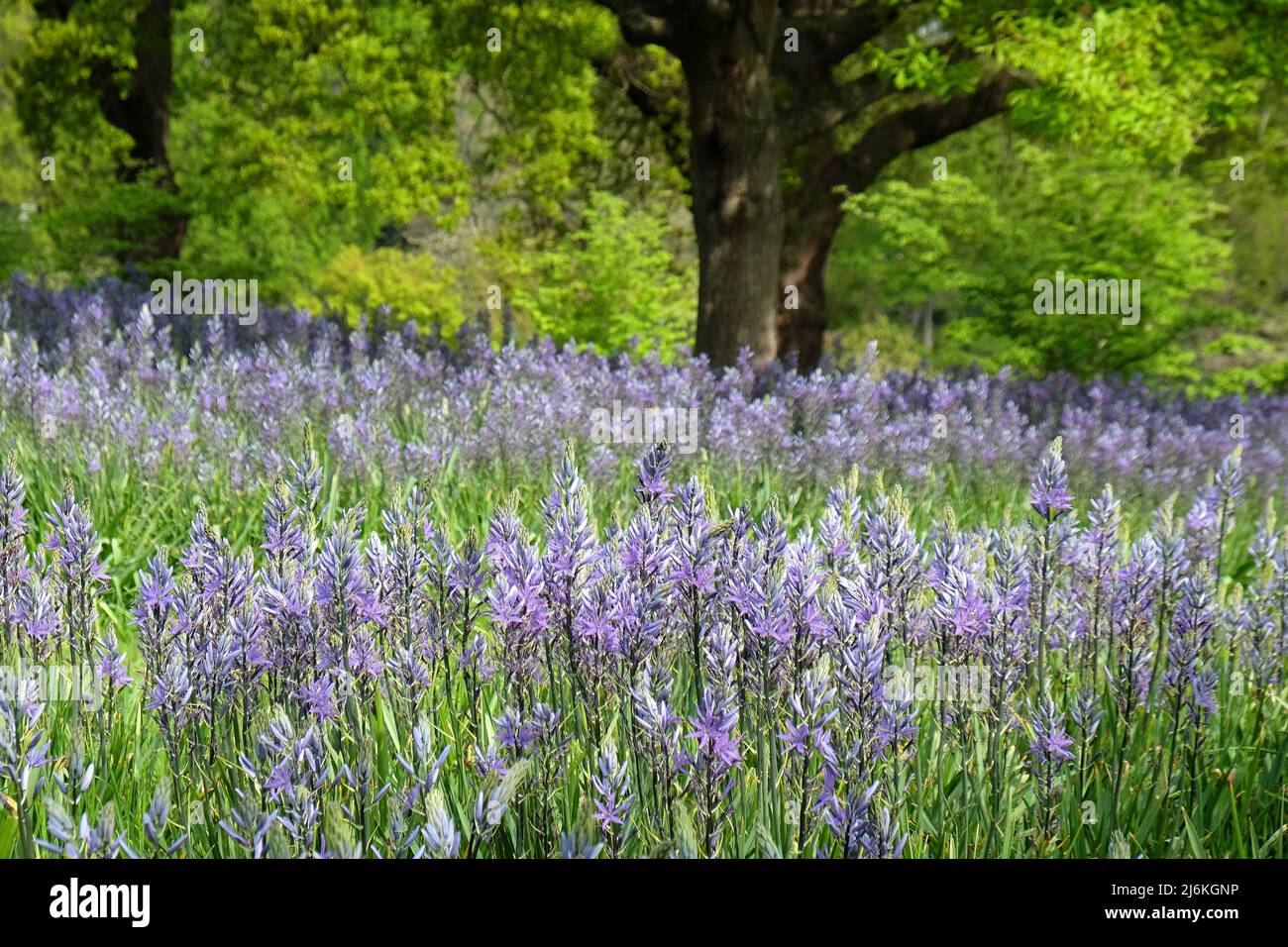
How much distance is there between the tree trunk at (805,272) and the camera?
17.0 meters

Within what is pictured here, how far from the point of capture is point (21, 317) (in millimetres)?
9680

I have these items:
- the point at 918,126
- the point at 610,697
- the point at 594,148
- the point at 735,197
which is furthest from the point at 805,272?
the point at 610,697

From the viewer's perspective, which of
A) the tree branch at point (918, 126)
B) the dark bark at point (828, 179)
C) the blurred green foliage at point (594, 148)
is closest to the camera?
the blurred green foliage at point (594, 148)

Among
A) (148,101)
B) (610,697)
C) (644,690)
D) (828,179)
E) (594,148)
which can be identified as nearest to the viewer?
(644,690)

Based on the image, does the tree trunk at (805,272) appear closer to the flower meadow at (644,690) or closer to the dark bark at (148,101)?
the dark bark at (148,101)

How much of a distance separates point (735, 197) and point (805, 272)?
17.7 feet

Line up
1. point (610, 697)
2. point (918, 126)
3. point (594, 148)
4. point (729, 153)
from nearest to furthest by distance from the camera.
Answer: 1. point (610, 697)
2. point (729, 153)
3. point (918, 126)
4. point (594, 148)

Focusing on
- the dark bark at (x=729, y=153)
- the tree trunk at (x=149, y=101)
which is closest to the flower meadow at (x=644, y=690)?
the dark bark at (x=729, y=153)

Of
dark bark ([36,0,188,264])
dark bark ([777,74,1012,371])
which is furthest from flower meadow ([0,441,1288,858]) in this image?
dark bark ([36,0,188,264])

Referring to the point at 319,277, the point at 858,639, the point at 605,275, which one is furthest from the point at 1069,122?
the point at 319,277

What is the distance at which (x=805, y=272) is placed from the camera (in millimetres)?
17234

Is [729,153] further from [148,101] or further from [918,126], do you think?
[148,101]

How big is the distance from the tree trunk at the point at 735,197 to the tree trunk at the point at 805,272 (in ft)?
14.8

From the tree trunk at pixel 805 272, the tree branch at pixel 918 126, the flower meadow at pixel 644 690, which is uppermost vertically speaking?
the tree branch at pixel 918 126
